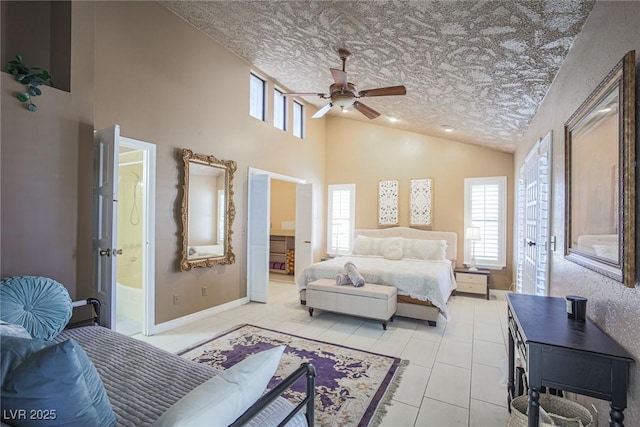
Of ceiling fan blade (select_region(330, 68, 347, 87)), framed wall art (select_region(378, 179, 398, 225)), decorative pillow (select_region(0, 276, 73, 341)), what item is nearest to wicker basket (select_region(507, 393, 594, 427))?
decorative pillow (select_region(0, 276, 73, 341))

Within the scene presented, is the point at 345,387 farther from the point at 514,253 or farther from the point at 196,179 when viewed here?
the point at 514,253

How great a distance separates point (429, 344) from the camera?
3.41 meters

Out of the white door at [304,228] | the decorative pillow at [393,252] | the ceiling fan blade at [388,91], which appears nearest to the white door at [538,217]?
the ceiling fan blade at [388,91]

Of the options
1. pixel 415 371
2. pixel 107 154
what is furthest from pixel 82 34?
pixel 415 371

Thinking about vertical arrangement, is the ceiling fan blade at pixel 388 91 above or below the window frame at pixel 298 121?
below

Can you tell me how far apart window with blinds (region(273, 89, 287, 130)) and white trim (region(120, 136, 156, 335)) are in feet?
8.77

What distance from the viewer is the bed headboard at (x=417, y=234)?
5.84m

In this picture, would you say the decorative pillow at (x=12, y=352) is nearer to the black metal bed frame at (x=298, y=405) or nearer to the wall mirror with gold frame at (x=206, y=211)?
the black metal bed frame at (x=298, y=405)

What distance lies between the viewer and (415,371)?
279 centimetres

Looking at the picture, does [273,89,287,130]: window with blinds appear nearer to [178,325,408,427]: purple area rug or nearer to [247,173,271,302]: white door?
[247,173,271,302]: white door

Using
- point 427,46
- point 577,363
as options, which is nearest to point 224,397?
point 577,363

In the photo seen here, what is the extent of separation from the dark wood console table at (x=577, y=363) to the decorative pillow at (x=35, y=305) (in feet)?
9.31

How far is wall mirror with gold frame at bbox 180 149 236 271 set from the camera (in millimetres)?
3967

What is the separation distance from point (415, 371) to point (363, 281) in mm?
1493
